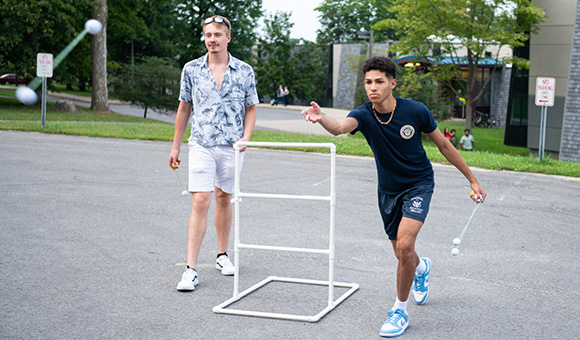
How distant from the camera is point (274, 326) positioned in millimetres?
4805

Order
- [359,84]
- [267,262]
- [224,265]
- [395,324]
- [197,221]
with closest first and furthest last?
1. [395,324]
2. [197,221]
3. [224,265]
4. [267,262]
5. [359,84]

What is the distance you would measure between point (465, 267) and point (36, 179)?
780 centimetres

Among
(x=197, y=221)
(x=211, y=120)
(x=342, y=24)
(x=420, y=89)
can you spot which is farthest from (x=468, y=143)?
(x=342, y=24)

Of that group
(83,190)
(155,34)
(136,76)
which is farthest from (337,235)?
(155,34)

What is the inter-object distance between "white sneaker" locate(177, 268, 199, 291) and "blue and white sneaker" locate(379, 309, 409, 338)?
1.71 meters

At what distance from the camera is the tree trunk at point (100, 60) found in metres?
35.4

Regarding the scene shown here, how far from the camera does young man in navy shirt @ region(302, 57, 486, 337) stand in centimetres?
476

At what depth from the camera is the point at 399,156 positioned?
4926 millimetres

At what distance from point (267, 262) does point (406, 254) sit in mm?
2270

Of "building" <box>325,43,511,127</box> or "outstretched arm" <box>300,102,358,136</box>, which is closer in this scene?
"outstretched arm" <box>300,102,358,136</box>

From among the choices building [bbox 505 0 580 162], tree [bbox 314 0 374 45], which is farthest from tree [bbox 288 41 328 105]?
building [bbox 505 0 580 162]

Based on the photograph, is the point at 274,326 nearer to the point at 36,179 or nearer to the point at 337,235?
the point at 337,235

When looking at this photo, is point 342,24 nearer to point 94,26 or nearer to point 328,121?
point 94,26

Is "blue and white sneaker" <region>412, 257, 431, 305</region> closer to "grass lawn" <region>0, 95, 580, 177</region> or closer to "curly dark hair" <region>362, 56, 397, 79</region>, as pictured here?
"curly dark hair" <region>362, 56, 397, 79</region>
